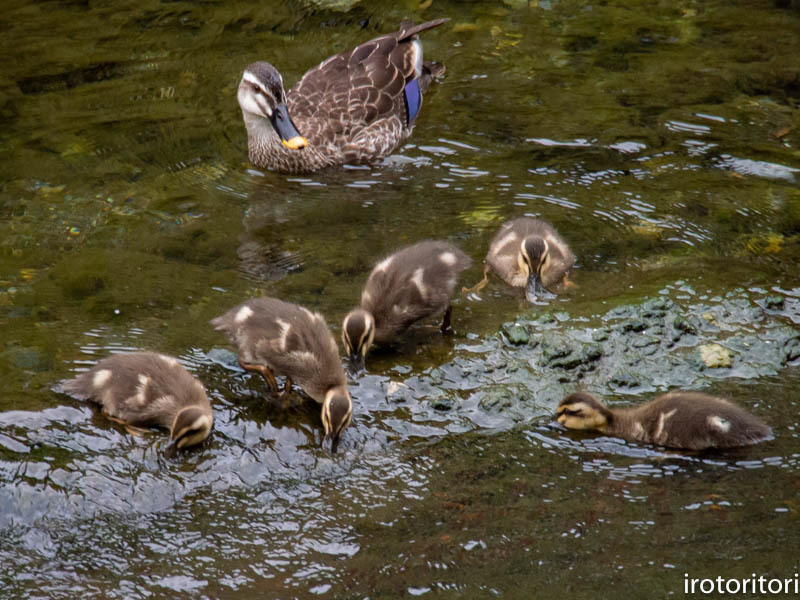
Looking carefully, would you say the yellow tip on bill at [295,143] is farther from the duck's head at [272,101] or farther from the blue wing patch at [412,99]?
the blue wing patch at [412,99]

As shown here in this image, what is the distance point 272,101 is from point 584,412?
12.9 feet

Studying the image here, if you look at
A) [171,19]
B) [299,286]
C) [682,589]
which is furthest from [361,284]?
[171,19]

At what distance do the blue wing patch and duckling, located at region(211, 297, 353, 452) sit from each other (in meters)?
3.62

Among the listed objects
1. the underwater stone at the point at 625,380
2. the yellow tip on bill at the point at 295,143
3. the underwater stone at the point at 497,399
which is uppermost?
the yellow tip on bill at the point at 295,143

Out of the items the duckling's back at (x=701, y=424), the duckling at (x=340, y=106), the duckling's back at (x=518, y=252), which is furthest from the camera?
the duckling at (x=340, y=106)

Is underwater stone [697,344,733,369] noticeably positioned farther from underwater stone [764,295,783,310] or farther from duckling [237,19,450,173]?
duckling [237,19,450,173]

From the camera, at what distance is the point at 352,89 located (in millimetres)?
8125

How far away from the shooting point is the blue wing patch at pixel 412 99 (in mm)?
8188

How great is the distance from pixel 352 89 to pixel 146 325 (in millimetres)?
3505

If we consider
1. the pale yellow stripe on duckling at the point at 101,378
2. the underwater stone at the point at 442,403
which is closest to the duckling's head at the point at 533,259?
the underwater stone at the point at 442,403

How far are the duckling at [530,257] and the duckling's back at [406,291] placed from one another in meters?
0.44

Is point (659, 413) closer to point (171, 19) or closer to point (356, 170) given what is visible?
point (356, 170)

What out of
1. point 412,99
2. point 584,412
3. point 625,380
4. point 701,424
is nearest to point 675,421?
point 701,424

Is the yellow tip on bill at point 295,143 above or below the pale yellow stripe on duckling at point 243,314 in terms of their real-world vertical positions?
above
